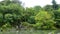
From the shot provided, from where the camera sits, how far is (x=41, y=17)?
2364 centimetres

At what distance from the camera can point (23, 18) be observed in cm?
2628

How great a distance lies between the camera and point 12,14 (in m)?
25.9

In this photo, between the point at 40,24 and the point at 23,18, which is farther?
the point at 23,18

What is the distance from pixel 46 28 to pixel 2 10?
20.1ft

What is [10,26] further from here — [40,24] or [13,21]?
[40,24]

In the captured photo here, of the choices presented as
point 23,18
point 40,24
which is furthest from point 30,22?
point 40,24

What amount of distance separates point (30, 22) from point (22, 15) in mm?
1423

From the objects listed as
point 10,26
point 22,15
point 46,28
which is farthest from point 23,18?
point 46,28

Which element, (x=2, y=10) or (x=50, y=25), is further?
(x=2, y=10)

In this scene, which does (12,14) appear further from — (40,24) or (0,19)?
(40,24)

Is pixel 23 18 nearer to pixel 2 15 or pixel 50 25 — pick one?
pixel 2 15

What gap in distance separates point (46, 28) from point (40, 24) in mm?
819

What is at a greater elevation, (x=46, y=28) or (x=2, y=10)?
(x=2, y=10)

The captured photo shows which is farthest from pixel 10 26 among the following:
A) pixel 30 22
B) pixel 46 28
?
pixel 46 28
